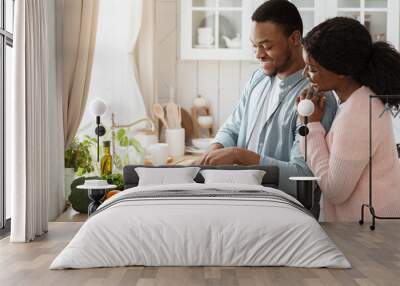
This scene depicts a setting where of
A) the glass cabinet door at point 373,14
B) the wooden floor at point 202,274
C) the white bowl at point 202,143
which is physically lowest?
the wooden floor at point 202,274

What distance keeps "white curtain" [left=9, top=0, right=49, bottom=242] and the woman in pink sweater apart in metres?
1.97

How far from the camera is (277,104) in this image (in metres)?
5.83

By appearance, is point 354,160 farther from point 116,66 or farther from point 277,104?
point 116,66

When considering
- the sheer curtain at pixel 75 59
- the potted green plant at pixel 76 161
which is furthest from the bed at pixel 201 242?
the potted green plant at pixel 76 161

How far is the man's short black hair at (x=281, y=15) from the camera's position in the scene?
5.95 meters

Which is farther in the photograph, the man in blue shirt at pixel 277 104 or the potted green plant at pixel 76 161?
the potted green plant at pixel 76 161

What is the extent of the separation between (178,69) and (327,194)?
2.72 m

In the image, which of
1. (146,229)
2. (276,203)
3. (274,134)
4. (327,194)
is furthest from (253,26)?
(146,229)

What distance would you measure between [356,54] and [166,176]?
1668 millimetres

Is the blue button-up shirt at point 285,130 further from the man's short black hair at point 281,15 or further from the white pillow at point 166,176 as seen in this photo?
the white pillow at point 166,176

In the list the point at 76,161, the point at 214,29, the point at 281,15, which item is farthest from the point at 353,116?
the point at 76,161

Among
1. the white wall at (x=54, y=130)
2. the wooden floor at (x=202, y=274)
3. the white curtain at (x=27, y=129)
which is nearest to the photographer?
the wooden floor at (x=202, y=274)

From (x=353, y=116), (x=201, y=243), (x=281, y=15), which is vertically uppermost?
(x=281, y=15)

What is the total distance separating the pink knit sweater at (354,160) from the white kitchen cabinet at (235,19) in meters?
2.02
